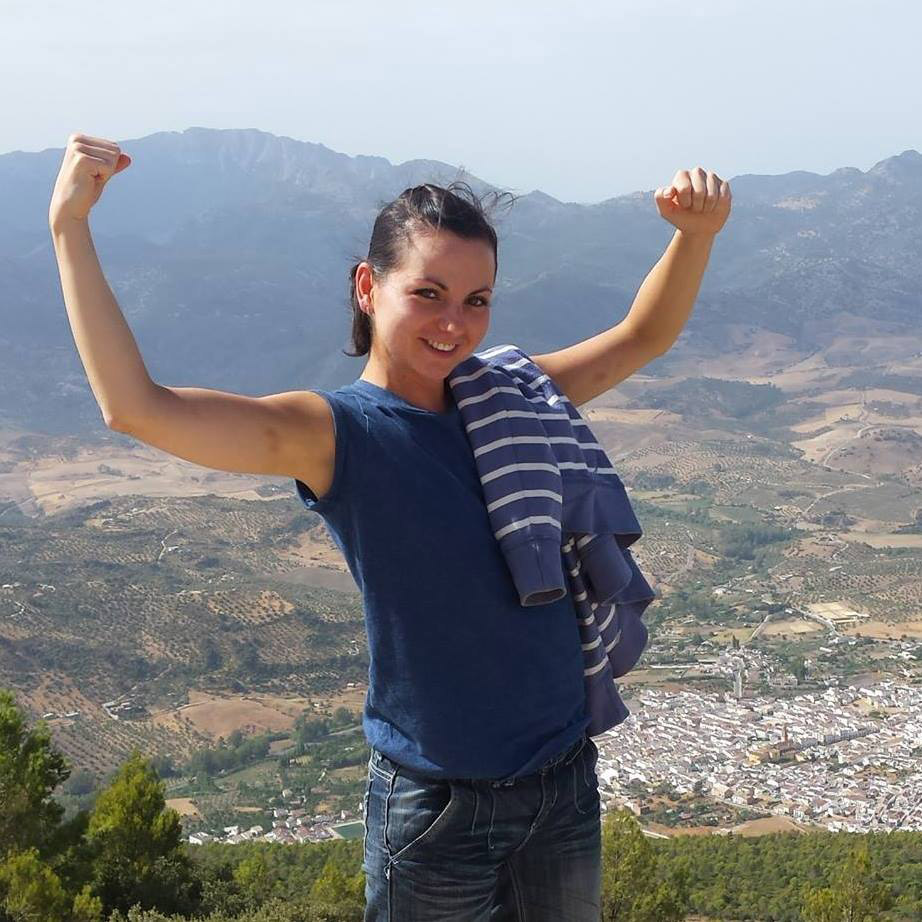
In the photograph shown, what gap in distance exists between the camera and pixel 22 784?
26.7ft

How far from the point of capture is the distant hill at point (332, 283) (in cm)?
11725

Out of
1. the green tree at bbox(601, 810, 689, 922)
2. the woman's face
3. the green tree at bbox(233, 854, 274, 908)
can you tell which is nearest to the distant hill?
the green tree at bbox(233, 854, 274, 908)

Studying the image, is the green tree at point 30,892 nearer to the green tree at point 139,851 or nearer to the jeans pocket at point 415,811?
the green tree at point 139,851

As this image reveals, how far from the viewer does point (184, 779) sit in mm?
26312

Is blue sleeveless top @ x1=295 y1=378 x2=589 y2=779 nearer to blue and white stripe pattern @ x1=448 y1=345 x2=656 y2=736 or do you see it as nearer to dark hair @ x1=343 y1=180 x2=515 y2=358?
blue and white stripe pattern @ x1=448 y1=345 x2=656 y2=736

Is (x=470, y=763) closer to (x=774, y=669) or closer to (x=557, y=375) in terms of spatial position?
(x=557, y=375)

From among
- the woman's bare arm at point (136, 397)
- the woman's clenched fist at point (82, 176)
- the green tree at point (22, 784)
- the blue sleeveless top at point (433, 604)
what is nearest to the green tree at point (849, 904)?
the green tree at point (22, 784)

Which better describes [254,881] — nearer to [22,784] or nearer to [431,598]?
[22,784]

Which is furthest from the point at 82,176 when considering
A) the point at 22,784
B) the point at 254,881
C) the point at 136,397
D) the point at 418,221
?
the point at 254,881

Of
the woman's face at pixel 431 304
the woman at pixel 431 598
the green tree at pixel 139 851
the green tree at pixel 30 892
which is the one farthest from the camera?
the green tree at pixel 139 851

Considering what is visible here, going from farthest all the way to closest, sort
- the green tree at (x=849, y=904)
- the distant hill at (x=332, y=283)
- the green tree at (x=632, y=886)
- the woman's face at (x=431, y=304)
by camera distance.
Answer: the distant hill at (x=332, y=283)
the green tree at (x=849, y=904)
the green tree at (x=632, y=886)
the woman's face at (x=431, y=304)

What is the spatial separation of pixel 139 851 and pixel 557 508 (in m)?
7.83

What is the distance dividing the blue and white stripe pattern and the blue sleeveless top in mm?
46

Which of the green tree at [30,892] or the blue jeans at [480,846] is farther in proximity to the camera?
the green tree at [30,892]
